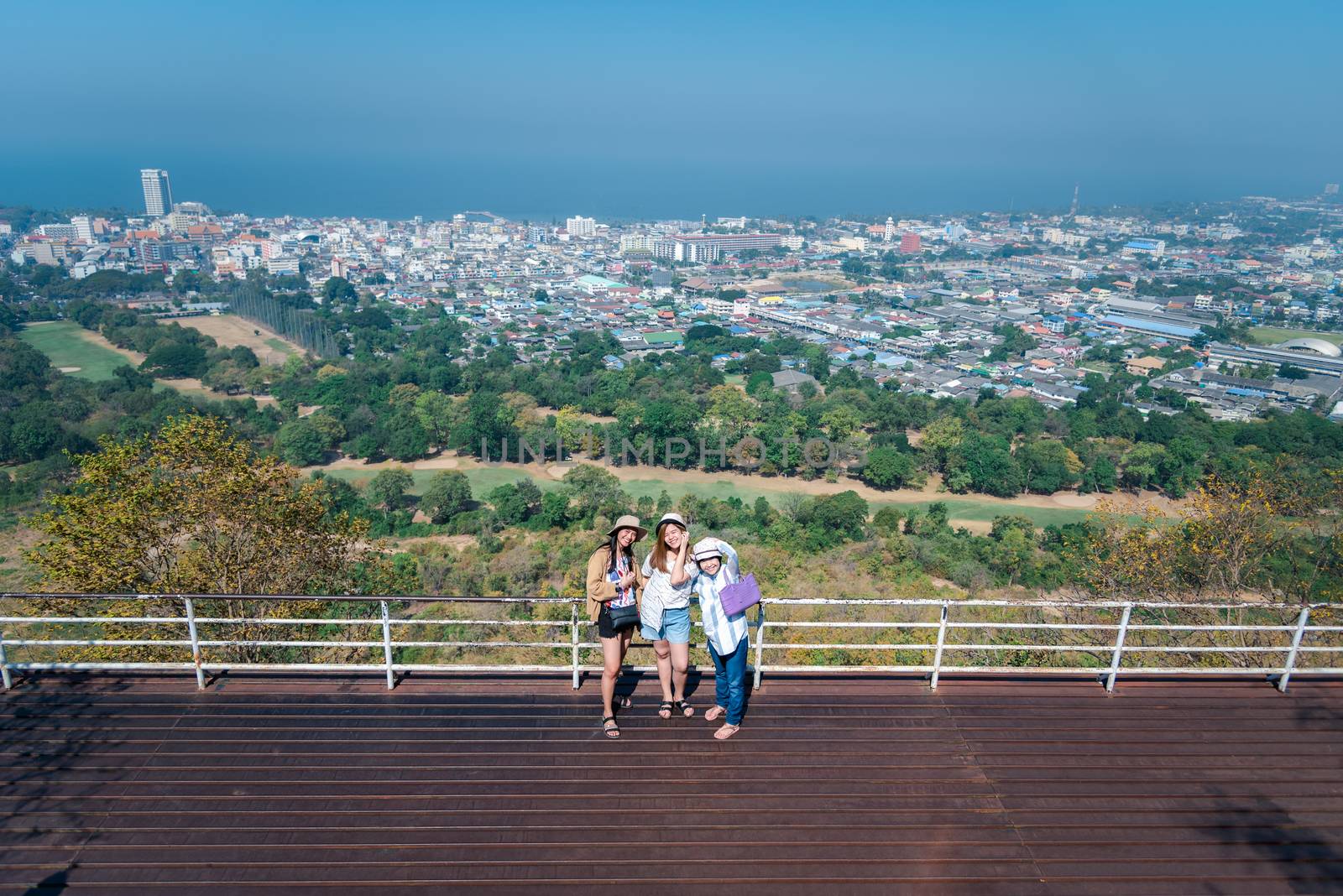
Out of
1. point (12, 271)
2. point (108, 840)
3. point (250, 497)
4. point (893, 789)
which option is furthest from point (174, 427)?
point (12, 271)

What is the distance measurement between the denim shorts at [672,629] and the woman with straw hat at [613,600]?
10 centimetres

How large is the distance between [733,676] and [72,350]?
51188mm

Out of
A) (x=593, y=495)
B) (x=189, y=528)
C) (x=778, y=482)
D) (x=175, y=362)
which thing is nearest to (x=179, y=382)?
(x=175, y=362)

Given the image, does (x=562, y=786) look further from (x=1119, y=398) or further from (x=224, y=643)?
(x=1119, y=398)

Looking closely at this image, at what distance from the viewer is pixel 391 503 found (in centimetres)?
2383

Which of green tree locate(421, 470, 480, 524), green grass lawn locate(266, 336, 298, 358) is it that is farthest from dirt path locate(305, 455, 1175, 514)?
green grass lawn locate(266, 336, 298, 358)

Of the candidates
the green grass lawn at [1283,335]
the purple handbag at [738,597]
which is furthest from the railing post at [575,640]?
the green grass lawn at [1283,335]

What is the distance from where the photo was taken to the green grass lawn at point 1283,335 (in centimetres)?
5004

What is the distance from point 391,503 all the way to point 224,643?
20.3 metres

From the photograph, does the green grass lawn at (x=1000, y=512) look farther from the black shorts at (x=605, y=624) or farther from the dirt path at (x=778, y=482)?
the black shorts at (x=605, y=624)

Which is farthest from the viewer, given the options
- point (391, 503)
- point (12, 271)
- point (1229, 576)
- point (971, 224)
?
point (971, 224)

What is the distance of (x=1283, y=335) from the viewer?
52406mm

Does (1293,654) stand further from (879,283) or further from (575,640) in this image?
(879,283)

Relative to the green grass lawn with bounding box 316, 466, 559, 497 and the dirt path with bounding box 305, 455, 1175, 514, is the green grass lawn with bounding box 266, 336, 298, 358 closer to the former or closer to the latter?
the dirt path with bounding box 305, 455, 1175, 514
